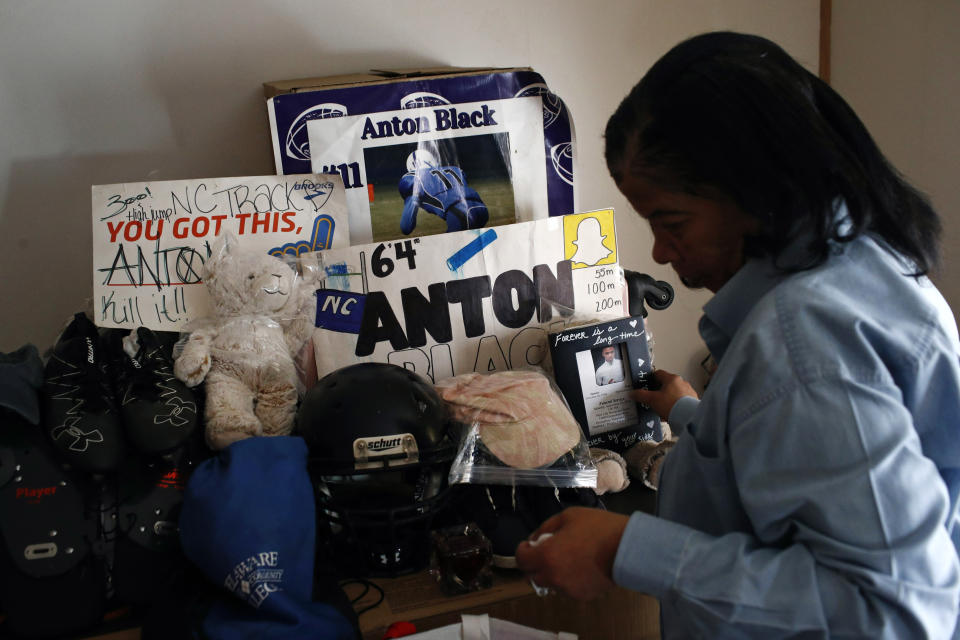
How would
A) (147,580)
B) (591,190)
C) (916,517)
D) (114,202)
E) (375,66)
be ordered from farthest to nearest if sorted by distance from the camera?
(591,190), (375,66), (114,202), (147,580), (916,517)

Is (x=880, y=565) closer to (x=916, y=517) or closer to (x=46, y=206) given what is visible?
(x=916, y=517)

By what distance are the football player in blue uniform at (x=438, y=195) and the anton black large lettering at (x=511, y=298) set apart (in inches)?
5.1

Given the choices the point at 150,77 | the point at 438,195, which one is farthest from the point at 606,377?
the point at 150,77

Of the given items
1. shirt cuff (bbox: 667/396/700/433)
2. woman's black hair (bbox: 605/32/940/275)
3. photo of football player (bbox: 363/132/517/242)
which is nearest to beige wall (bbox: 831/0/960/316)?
shirt cuff (bbox: 667/396/700/433)

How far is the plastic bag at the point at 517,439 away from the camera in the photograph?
907 mm

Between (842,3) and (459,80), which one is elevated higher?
(842,3)

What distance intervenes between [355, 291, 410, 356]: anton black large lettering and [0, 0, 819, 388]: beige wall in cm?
39

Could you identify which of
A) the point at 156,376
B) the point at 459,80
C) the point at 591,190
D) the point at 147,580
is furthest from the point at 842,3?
the point at 147,580

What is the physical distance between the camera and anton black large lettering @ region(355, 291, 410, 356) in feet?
3.61

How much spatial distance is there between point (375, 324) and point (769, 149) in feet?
2.36

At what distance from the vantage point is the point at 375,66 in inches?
51.2

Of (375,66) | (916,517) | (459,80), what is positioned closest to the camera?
(916,517)

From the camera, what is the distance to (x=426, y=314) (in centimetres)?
113

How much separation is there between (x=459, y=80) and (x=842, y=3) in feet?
3.27
